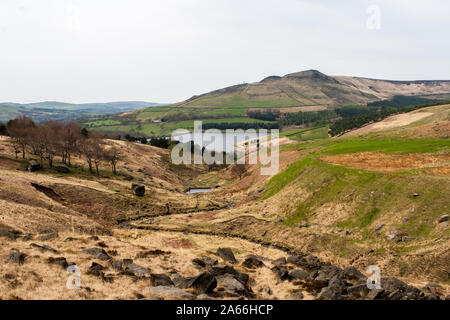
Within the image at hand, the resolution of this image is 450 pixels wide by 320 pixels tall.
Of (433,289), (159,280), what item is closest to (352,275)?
(433,289)

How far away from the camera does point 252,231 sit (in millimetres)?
56625

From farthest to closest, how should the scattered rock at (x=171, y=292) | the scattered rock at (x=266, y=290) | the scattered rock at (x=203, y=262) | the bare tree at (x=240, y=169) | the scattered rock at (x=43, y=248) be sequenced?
the bare tree at (x=240, y=169) < the scattered rock at (x=203, y=262) < the scattered rock at (x=43, y=248) < the scattered rock at (x=266, y=290) < the scattered rock at (x=171, y=292)

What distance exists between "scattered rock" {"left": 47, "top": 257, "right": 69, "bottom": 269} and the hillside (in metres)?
0.09

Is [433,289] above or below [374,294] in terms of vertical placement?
below

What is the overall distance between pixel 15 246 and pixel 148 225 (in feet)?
105

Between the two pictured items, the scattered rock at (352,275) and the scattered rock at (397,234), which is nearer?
the scattered rock at (352,275)

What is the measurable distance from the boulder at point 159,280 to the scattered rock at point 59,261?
296 inches

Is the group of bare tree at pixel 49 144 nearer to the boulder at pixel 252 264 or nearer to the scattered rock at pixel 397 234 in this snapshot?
the boulder at pixel 252 264

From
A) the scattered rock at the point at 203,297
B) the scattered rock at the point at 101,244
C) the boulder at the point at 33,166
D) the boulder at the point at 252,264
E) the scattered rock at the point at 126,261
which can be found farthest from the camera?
the boulder at the point at 33,166

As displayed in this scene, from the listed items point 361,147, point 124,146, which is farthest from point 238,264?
point 124,146

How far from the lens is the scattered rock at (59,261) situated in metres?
26.6

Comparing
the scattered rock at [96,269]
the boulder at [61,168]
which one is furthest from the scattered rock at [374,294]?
the boulder at [61,168]

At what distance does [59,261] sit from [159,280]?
901cm

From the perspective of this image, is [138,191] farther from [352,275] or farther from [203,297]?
[203,297]
